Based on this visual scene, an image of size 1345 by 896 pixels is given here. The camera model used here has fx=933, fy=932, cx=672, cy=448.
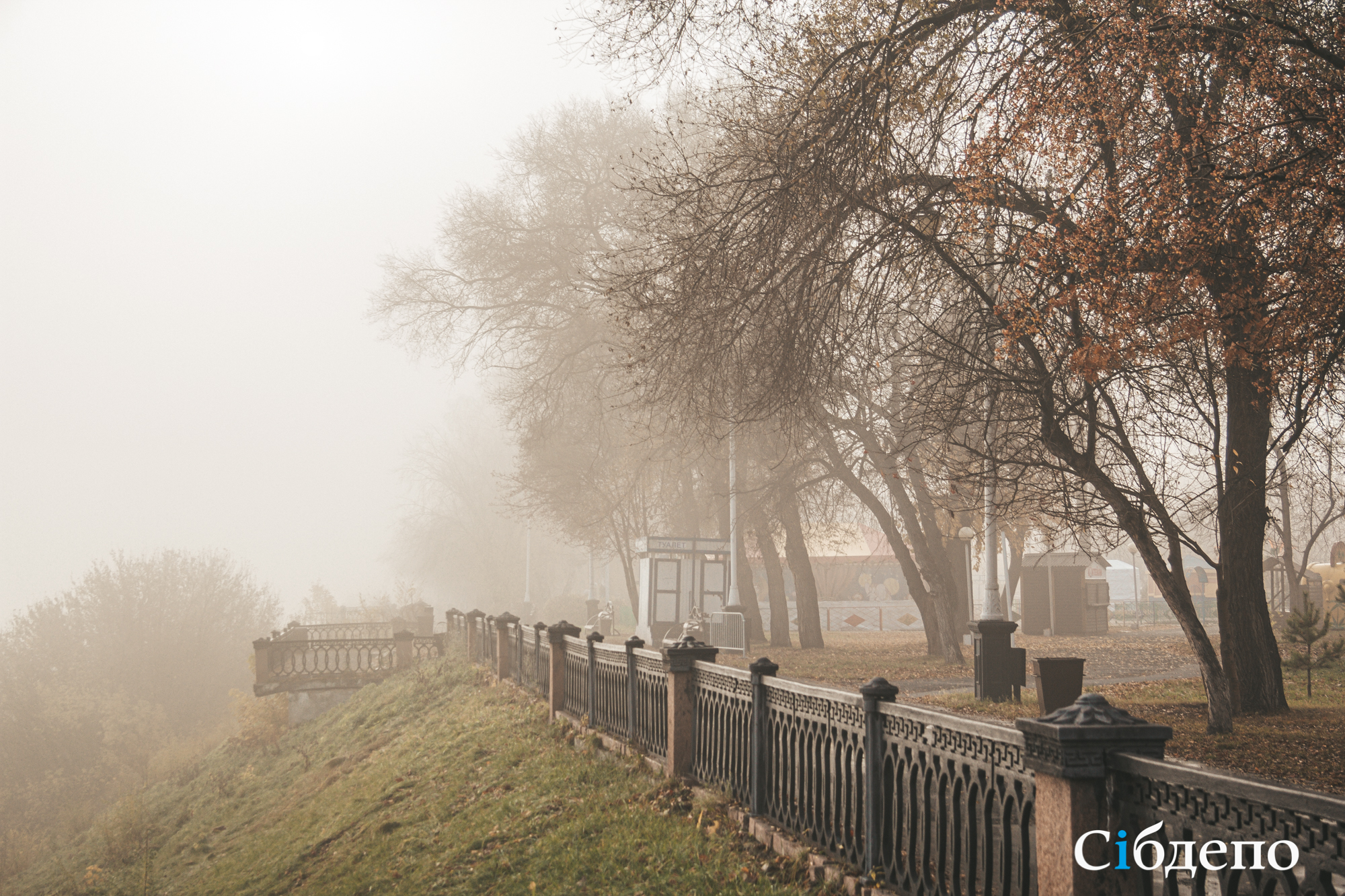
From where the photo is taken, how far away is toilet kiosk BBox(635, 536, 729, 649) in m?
25.2

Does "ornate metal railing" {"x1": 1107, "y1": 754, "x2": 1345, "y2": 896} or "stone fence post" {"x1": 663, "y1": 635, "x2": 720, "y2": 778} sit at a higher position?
"ornate metal railing" {"x1": 1107, "y1": 754, "x2": 1345, "y2": 896}

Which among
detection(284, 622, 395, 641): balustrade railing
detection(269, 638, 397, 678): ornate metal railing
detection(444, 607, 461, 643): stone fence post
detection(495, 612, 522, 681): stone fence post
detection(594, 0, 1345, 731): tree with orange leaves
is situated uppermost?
detection(594, 0, 1345, 731): tree with orange leaves

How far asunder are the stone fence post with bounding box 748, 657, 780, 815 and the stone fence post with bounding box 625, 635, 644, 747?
109 inches

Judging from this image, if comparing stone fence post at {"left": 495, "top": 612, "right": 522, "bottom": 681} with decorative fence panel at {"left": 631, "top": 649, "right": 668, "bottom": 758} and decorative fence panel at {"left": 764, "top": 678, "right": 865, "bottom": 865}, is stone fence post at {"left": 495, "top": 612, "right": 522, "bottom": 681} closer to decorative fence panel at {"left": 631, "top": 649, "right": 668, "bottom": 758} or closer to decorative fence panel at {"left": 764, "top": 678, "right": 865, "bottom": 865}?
decorative fence panel at {"left": 631, "top": 649, "right": 668, "bottom": 758}

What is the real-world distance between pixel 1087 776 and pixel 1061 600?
28896mm

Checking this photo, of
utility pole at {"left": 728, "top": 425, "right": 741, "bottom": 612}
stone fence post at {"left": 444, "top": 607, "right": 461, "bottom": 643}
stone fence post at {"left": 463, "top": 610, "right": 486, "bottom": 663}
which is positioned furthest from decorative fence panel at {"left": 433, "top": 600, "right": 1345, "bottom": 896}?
stone fence post at {"left": 444, "top": 607, "right": 461, "bottom": 643}

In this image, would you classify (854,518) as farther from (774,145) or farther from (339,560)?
(339,560)

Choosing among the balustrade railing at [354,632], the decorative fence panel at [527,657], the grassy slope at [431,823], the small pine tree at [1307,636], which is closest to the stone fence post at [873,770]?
the grassy slope at [431,823]

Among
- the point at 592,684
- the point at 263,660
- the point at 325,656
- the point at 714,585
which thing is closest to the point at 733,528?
the point at 714,585

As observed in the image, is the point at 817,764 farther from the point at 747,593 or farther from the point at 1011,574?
the point at 1011,574

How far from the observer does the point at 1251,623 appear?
1056cm

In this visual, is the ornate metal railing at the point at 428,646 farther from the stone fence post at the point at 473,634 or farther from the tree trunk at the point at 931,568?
the tree trunk at the point at 931,568

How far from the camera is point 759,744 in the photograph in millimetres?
6715

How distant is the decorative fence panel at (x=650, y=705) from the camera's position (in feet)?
28.6
